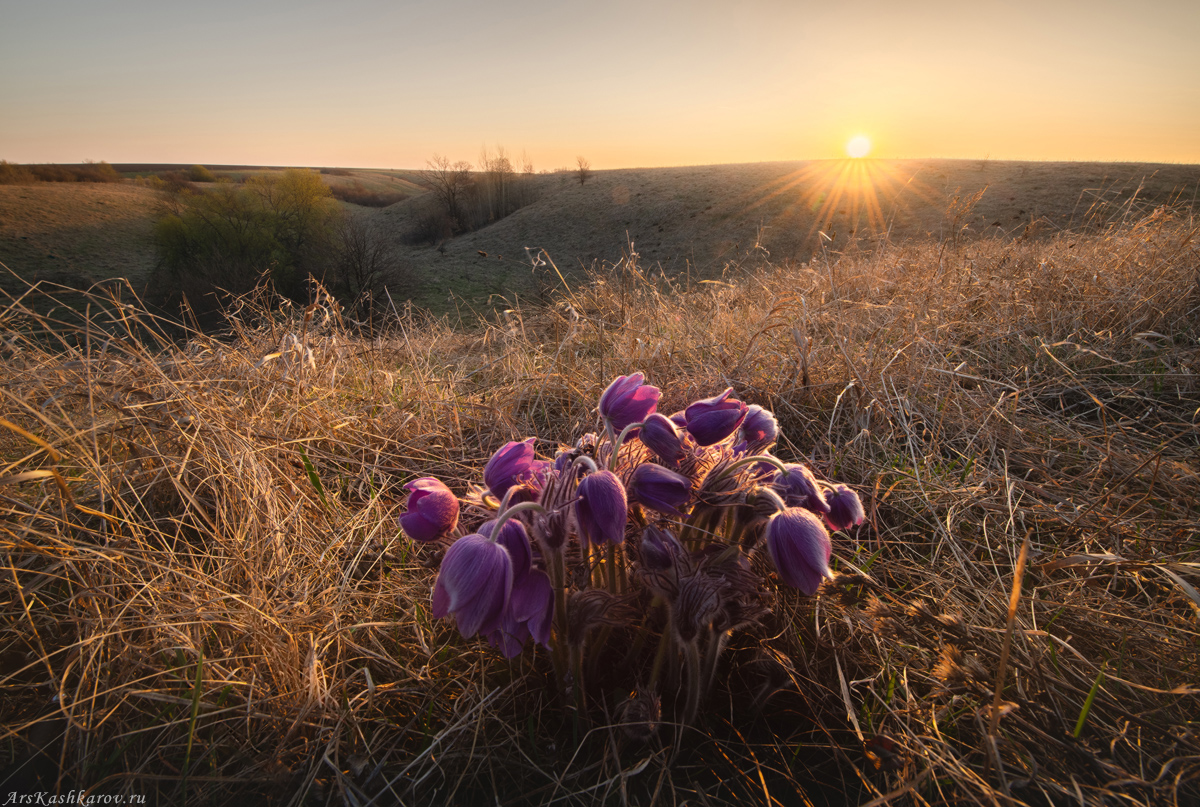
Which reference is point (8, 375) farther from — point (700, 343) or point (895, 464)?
point (895, 464)

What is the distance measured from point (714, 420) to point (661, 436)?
0.11 metres

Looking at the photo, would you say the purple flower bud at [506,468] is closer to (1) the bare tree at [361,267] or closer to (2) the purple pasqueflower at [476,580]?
(2) the purple pasqueflower at [476,580]

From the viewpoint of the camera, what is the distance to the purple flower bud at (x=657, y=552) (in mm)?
796

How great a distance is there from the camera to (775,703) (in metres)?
1.05

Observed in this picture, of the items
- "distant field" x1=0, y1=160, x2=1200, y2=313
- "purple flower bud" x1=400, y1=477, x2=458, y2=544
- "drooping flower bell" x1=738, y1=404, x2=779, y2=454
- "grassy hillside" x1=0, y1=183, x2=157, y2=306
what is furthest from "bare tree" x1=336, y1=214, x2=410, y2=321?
"drooping flower bell" x1=738, y1=404, x2=779, y2=454

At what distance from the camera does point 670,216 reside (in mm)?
28062

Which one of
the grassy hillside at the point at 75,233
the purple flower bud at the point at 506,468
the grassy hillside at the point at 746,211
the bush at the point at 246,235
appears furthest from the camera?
the grassy hillside at the point at 75,233

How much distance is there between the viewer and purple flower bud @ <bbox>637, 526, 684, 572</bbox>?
31.4 inches

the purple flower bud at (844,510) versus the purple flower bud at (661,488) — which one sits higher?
the purple flower bud at (661,488)

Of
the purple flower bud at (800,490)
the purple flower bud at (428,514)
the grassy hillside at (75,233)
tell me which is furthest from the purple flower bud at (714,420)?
the grassy hillside at (75,233)

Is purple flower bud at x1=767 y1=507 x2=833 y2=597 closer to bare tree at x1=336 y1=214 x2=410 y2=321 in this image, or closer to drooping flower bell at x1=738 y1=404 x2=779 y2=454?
drooping flower bell at x1=738 y1=404 x2=779 y2=454

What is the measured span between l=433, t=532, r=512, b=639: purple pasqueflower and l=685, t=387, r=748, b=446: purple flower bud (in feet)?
1.32

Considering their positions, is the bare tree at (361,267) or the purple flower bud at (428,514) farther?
the bare tree at (361,267)

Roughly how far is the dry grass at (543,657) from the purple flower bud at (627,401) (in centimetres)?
53
